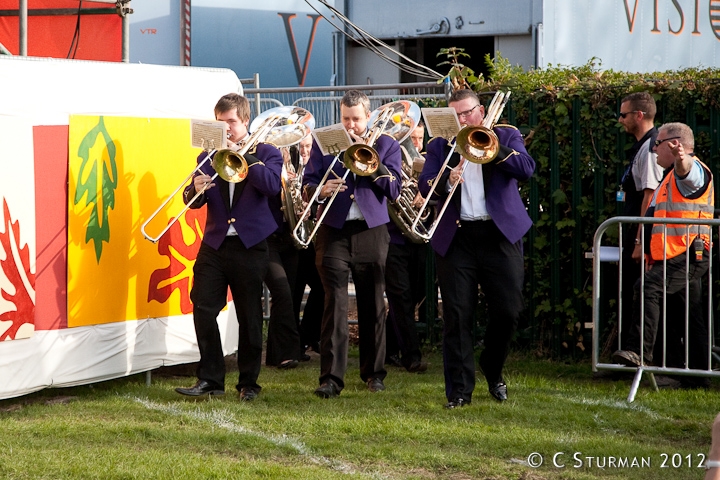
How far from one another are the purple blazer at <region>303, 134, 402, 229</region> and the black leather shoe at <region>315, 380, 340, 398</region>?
3.32 feet

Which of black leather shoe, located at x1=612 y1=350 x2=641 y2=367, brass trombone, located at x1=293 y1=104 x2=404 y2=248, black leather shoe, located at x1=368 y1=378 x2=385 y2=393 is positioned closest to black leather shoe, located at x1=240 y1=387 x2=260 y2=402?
black leather shoe, located at x1=368 y1=378 x2=385 y2=393

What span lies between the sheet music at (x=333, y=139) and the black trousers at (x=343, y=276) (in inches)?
19.3

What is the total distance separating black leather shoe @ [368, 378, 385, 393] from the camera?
24.1 feet

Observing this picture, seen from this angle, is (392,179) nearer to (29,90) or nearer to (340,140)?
(340,140)

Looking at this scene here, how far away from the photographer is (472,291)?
6891mm

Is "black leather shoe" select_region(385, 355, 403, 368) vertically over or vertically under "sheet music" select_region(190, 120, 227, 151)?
under

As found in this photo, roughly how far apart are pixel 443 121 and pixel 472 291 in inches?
42.1

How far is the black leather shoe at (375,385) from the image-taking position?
7.36 metres

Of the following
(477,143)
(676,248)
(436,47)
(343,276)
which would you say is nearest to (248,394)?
(343,276)

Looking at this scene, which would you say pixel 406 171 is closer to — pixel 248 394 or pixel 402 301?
pixel 402 301

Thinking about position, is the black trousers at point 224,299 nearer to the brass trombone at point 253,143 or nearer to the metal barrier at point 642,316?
the brass trombone at point 253,143

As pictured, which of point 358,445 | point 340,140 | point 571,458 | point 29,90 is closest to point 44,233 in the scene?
point 29,90

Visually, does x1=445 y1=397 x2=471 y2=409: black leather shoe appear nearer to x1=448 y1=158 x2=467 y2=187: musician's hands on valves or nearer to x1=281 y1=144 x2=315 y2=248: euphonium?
x1=448 y1=158 x2=467 y2=187: musician's hands on valves

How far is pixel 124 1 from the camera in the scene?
8766mm
